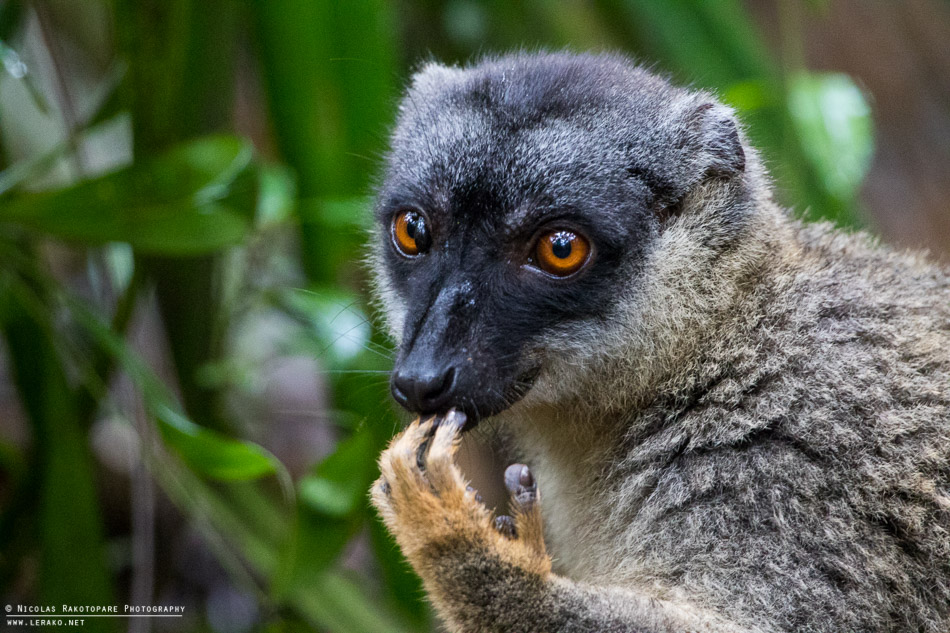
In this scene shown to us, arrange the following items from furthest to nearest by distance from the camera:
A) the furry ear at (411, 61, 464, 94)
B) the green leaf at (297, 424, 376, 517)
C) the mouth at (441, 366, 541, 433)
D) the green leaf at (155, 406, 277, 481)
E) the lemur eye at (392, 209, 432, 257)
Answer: the green leaf at (297, 424, 376, 517) → the furry ear at (411, 61, 464, 94) → the green leaf at (155, 406, 277, 481) → the lemur eye at (392, 209, 432, 257) → the mouth at (441, 366, 541, 433)

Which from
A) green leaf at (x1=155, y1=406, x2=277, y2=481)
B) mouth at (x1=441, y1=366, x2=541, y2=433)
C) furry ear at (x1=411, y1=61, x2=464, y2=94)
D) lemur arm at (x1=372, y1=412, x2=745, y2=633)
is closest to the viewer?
lemur arm at (x1=372, y1=412, x2=745, y2=633)

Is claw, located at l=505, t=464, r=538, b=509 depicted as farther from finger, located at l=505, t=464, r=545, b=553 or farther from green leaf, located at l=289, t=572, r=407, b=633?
green leaf, located at l=289, t=572, r=407, b=633

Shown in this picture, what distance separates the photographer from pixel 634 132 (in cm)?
265

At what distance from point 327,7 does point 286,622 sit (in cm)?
235

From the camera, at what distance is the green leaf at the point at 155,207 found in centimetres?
334

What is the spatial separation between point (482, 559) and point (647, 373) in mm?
760

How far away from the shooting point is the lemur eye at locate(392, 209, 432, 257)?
2.66 m

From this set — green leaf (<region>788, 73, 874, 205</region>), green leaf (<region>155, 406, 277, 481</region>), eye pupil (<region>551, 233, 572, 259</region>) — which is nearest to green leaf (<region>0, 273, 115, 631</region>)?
green leaf (<region>155, 406, 277, 481</region>)

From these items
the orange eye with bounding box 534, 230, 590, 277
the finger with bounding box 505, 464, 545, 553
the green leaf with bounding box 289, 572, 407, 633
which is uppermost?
the orange eye with bounding box 534, 230, 590, 277

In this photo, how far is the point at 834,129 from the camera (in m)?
4.24

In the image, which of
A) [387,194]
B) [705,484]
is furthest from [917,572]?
[387,194]

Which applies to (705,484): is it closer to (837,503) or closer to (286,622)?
(837,503)

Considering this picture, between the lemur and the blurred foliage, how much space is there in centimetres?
63

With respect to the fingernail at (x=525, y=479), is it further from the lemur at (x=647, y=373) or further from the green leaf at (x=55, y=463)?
the green leaf at (x=55, y=463)
